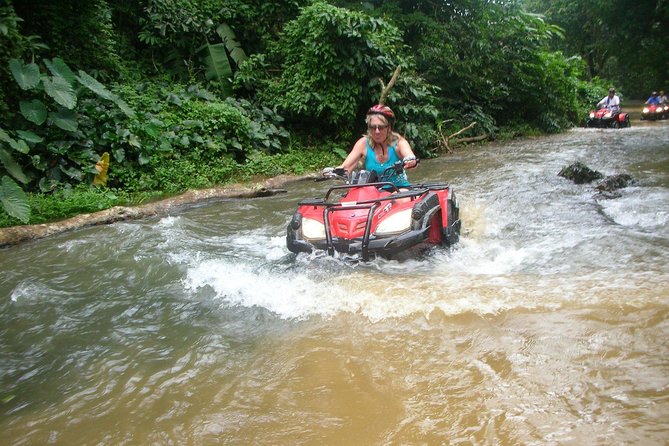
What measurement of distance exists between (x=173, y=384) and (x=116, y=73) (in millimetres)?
9758

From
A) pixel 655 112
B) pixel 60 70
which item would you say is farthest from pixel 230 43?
pixel 655 112

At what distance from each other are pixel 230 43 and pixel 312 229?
9.45m

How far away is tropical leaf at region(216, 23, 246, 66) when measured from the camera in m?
12.5

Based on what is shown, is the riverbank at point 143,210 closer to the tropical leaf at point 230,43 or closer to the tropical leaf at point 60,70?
the tropical leaf at point 60,70

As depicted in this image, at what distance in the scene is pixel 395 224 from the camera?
431 centimetres

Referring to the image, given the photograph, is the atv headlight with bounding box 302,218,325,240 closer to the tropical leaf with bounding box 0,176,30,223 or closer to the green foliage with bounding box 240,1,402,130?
the tropical leaf with bounding box 0,176,30,223

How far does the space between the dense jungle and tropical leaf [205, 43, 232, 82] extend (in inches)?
2.1

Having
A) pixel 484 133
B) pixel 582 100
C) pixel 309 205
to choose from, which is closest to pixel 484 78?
pixel 484 133

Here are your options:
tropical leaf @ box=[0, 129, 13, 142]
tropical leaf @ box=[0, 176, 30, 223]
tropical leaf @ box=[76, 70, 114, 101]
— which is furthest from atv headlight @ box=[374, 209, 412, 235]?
tropical leaf @ box=[76, 70, 114, 101]

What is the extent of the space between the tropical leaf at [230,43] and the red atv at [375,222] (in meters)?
8.72

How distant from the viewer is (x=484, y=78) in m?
15.3

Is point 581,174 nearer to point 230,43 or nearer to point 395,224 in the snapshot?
point 395,224

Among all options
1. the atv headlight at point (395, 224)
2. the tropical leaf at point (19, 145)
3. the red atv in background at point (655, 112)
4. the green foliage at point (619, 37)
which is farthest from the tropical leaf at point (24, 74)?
the green foliage at point (619, 37)

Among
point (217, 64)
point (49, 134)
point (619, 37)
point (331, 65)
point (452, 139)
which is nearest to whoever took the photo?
point (49, 134)
